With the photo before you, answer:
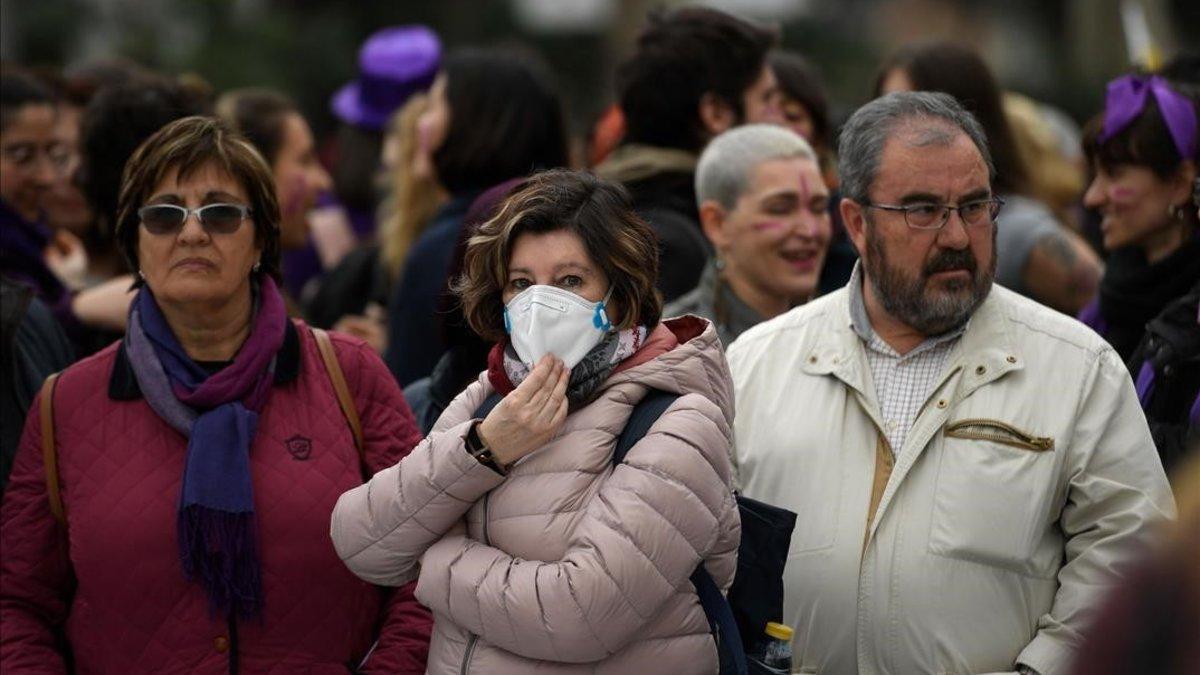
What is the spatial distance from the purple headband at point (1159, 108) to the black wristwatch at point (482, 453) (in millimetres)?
2742

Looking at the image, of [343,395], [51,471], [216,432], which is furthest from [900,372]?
[51,471]

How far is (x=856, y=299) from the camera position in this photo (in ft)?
15.8

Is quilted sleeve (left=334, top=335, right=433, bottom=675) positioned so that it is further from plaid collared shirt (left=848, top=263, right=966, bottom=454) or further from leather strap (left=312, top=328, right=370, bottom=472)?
plaid collared shirt (left=848, top=263, right=966, bottom=454)

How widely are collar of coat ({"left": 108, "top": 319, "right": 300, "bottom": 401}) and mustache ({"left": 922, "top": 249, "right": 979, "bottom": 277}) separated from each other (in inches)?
65.4

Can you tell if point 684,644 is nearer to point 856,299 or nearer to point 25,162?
point 856,299

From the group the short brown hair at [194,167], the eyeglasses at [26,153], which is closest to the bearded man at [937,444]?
the short brown hair at [194,167]

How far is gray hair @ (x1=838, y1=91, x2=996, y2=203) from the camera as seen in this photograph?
4656 millimetres

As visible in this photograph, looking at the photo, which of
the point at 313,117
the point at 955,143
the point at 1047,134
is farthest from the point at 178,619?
the point at 313,117

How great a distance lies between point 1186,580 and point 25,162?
16.7 feet

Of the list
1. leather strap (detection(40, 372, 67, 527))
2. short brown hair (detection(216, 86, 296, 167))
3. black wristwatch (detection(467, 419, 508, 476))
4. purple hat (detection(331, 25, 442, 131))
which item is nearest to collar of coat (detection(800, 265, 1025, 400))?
black wristwatch (detection(467, 419, 508, 476))

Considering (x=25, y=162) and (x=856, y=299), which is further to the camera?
(x=25, y=162)

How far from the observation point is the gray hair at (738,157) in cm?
598

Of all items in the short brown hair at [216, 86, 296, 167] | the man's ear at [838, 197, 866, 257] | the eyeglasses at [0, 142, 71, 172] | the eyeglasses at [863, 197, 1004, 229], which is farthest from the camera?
the short brown hair at [216, 86, 296, 167]

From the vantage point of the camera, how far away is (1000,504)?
434cm
